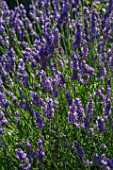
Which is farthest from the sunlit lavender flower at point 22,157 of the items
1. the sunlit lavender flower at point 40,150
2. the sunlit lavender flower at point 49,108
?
the sunlit lavender flower at point 49,108

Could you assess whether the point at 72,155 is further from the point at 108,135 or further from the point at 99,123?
the point at 99,123

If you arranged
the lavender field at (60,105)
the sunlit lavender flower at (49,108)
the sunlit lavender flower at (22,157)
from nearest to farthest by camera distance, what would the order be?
the sunlit lavender flower at (22,157)
the sunlit lavender flower at (49,108)
the lavender field at (60,105)

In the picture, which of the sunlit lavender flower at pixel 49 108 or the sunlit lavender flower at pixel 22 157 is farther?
the sunlit lavender flower at pixel 49 108

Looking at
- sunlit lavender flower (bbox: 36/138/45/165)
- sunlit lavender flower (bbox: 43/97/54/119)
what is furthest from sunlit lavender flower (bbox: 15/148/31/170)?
sunlit lavender flower (bbox: 43/97/54/119)

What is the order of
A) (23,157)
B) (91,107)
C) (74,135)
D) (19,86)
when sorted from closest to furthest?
(23,157)
(91,107)
(74,135)
(19,86)

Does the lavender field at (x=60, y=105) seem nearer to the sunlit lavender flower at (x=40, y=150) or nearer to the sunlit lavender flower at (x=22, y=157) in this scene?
the sunlit lavender flower at (x=40, y=150)

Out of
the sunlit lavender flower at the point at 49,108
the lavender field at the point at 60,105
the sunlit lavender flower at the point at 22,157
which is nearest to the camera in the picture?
the sunlit lavender flower at the point at 22,157

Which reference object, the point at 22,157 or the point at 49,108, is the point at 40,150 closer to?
the point at 22,157

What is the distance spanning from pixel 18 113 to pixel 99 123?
79 centimetres

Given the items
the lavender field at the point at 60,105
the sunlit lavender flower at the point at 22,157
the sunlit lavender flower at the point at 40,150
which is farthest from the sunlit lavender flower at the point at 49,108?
the sunlit lavender flower at the point at 22,157

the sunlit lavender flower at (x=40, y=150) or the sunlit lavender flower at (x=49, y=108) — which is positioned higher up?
the sunlit lavender flower at (x=49, y=108)

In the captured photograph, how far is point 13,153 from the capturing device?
3170 millimetres

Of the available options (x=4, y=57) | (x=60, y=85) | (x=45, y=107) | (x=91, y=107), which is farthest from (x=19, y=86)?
(x=91, y=107)

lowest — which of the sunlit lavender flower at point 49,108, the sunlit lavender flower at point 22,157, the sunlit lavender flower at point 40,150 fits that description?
the sunlit lavender flower at point 22,157
